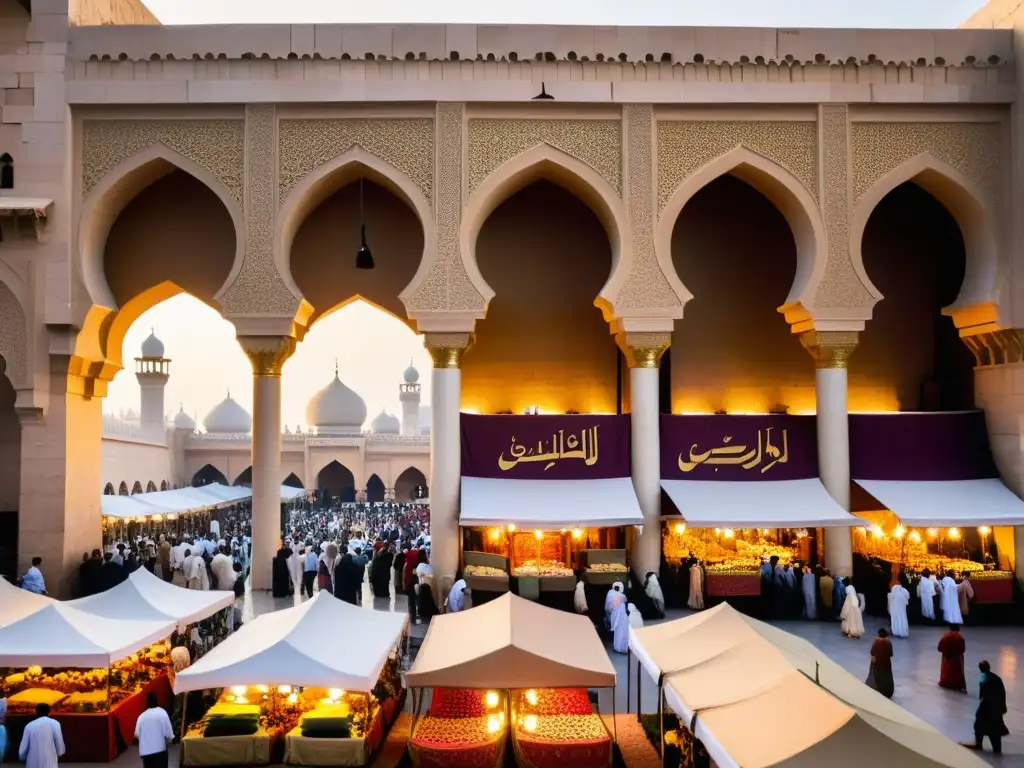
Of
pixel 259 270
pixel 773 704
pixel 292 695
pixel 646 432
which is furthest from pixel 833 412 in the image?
Result: pixel 292 695

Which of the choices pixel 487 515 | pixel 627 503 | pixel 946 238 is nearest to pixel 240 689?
pixel 487 515

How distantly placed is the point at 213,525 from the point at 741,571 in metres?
14.1

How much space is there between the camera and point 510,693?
7156mm

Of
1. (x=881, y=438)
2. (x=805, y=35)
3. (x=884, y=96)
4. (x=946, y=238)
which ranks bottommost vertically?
(x=881, y=438)

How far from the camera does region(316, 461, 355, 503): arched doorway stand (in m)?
33.6

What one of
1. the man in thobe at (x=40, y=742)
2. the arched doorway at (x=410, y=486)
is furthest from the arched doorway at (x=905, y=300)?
the arched doorway at (x=410, y=486)

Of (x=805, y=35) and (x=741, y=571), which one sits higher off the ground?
(x=805, y=35)

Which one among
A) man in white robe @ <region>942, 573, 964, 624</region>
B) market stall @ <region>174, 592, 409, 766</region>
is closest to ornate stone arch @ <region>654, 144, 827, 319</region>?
man in white robe @ <region>942, 573, 964, 624</region>

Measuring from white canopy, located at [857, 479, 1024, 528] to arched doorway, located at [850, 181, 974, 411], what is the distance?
243cm

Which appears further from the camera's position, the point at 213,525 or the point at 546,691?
the point at 213,525

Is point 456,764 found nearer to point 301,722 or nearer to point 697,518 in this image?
point 301,722

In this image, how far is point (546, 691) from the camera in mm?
7695

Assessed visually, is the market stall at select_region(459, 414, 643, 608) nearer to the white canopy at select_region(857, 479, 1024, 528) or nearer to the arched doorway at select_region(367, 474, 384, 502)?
the white canopy at select_region(857, 479, 1024, 528)

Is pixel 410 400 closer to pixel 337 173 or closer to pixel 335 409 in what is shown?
pixel 335 409
